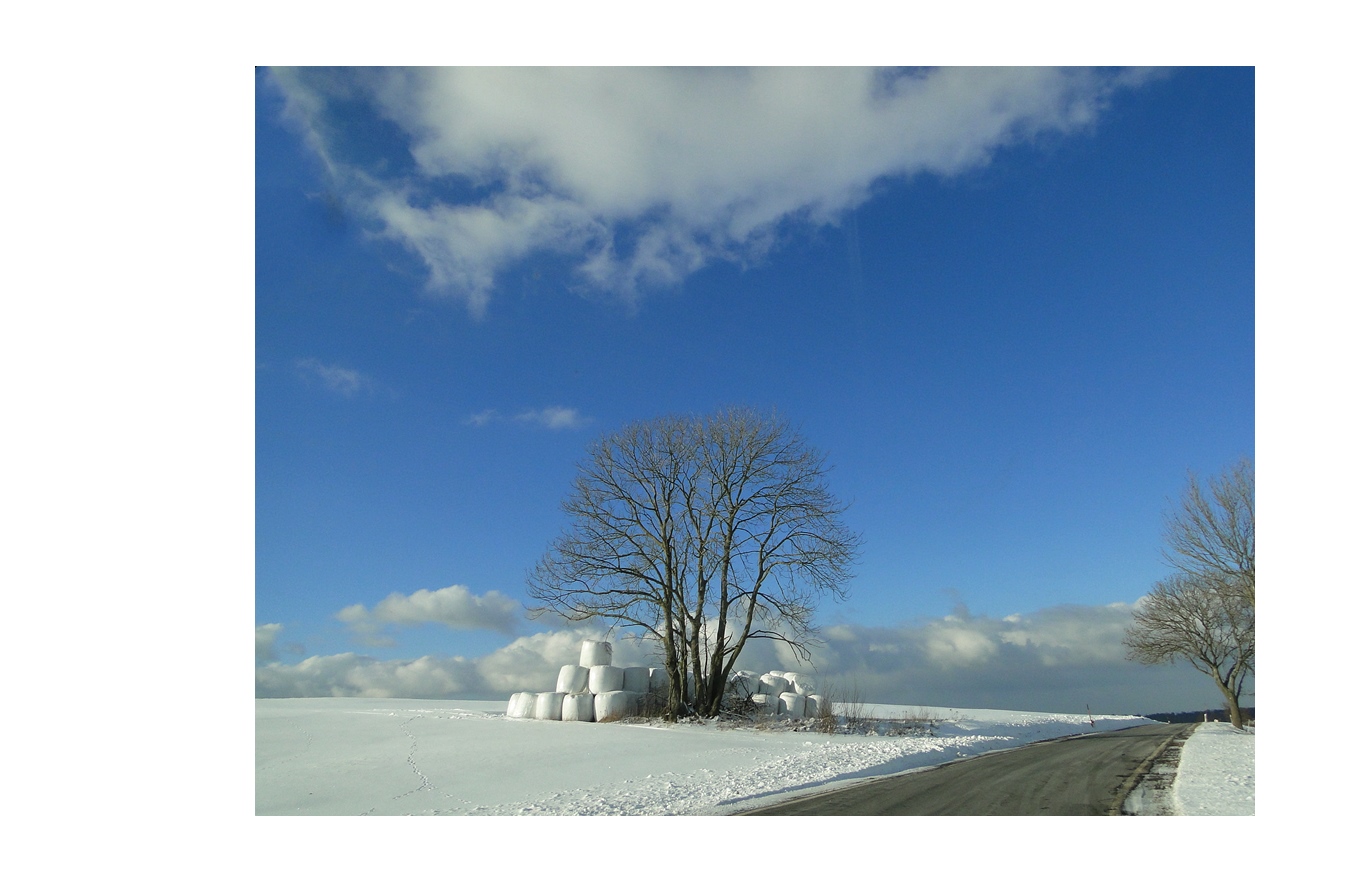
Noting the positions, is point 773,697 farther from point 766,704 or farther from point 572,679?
point 572,679

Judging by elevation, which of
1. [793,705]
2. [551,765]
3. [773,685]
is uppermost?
[551,765]

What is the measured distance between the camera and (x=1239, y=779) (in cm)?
1267

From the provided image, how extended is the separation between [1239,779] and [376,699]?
45.9m

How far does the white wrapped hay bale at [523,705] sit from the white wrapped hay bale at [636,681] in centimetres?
328

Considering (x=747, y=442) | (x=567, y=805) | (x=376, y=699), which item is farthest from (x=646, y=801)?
(x=376, y=699)

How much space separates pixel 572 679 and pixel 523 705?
1.96 m

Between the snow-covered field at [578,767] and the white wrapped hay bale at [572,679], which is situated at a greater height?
the snow-covered field at [578,767]

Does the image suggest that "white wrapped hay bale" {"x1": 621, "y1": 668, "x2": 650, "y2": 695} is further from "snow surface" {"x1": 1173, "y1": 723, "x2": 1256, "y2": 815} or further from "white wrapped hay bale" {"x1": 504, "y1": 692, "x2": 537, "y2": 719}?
"snow surface" {"x1": 1173, "y1": 723, "x2": 1256, "y2": 815}

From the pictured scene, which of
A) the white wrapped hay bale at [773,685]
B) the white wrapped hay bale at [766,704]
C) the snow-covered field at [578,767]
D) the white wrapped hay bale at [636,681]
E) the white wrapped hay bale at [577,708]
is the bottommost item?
the white wrapped hay bale at [773,685]

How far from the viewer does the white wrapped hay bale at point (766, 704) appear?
29.1 m

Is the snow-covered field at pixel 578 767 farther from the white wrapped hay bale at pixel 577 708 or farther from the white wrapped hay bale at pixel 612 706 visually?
the white wrapped hay bale at pixel 577 708

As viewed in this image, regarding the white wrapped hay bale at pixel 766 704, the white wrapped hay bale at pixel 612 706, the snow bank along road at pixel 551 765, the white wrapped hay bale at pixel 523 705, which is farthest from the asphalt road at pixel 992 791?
the white wrapped hay bale at pixel 523 705

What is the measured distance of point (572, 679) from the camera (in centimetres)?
2867

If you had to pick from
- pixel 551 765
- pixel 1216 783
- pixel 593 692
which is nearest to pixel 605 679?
pixel 593 692
